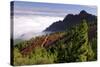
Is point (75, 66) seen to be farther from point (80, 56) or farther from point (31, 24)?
point (31, 24)

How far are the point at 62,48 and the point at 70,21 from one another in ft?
1.00

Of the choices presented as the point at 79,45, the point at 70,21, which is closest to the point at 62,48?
the point at 79,45

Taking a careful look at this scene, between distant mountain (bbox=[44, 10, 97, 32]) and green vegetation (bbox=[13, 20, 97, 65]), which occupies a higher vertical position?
distant mountain (bbox=[44, 10, 97, 32])

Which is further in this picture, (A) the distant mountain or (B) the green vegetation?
(A) the distant mountain

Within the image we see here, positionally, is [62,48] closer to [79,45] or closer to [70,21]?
[79,45]

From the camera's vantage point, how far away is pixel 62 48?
7.68ft

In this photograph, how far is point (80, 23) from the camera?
2.43 meters

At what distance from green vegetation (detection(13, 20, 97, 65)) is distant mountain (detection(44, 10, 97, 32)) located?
4 centimetres

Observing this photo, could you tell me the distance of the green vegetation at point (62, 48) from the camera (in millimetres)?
2201

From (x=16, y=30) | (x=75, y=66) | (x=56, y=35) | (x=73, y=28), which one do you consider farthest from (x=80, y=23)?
(x=16, y=30)

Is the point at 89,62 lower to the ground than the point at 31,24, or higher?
lower

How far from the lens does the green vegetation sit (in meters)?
2.20
